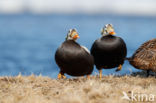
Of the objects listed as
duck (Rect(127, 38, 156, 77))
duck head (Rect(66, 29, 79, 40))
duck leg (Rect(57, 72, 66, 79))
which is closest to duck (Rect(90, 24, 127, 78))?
duck (Rect(127, 38, 156, 77))

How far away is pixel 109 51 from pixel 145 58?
3.66ft

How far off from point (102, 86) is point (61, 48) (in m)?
2.02

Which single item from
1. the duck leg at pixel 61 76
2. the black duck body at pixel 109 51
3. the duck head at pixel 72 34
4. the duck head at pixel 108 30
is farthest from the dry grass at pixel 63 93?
the duck head at pixel 108 30

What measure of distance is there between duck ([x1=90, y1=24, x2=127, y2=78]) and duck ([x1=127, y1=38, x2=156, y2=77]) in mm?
480

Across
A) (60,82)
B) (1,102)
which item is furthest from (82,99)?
(60,82)

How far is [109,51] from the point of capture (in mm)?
9312

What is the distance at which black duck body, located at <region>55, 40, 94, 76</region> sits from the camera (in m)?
8.12

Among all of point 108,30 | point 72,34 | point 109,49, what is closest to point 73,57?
point 72,34

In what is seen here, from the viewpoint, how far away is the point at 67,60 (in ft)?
26.6

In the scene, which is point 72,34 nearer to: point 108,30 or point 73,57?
point 73,57

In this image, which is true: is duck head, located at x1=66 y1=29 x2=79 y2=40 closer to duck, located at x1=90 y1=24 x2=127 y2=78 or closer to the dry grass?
duck, located at x1=90 y1=24 x2=127 y2=78

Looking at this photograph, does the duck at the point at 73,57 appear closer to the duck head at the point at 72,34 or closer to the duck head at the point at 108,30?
the duck head at the point at 72,34

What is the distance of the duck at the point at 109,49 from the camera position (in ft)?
30.6

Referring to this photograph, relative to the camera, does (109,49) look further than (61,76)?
Yes
